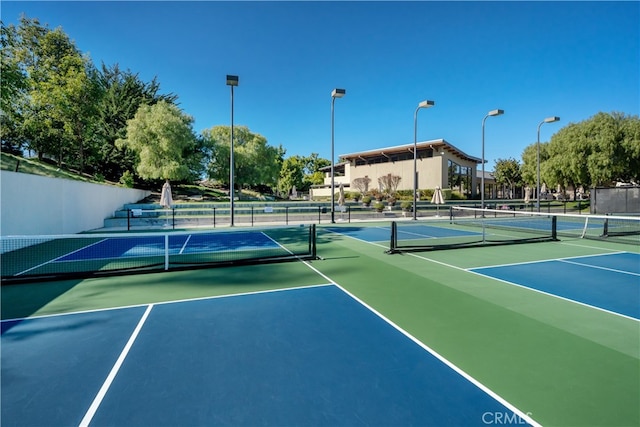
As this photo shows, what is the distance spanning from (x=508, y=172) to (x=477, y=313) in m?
60.5

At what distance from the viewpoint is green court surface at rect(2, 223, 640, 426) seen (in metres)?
3.25

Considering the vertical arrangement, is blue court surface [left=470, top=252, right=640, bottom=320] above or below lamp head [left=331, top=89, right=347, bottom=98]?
below

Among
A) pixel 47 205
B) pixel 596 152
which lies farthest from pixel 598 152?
pixel 47 205

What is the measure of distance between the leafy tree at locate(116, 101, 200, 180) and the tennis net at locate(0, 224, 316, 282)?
64.3 feet

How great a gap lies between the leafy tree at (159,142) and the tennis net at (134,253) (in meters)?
19.6

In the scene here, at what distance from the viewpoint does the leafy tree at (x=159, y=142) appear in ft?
107

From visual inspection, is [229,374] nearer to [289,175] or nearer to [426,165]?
[426,165]

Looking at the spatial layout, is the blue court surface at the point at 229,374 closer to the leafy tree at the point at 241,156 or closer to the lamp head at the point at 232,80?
the lamp head at the point at 232,80

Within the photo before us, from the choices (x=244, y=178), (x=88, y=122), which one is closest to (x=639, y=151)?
(x=244, y=178)

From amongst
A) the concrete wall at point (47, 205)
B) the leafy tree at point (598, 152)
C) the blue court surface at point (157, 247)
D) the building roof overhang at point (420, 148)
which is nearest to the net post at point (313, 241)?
the blue court surface at point (157, 247)

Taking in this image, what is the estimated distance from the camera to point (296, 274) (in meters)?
8.38

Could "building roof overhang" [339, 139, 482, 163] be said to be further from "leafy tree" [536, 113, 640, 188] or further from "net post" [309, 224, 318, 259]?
"net post" [309, 224, 318, 259]

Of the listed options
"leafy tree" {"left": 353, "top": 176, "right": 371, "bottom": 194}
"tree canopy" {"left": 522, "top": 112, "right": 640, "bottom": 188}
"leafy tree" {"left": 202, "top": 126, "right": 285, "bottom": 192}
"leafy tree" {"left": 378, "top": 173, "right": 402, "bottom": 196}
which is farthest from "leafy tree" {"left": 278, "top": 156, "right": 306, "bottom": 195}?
"tree canopy" {"left": 522, "top": 112, "right": 640, "bottom": 188}

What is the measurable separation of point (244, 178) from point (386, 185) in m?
21.0
